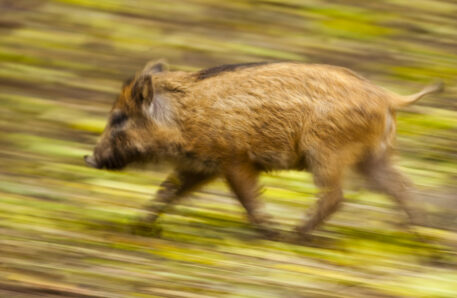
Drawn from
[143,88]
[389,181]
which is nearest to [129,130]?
[143,88]

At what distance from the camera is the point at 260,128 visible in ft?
22.7

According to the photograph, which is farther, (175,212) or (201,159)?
(175,212)

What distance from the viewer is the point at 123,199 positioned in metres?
8.06

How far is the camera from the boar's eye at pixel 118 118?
7.30 m

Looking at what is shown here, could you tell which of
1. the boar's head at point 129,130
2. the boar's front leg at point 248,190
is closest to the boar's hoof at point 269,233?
the boar's front leg at point 248,190

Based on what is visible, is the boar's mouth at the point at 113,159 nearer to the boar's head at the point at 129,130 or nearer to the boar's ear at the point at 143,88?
the boar's head at the point at 129,130

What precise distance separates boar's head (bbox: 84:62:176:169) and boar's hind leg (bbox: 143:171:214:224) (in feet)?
1.00

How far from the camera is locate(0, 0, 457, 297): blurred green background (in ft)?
20.9

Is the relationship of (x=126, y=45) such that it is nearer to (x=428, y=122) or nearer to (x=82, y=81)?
(x=82, y=81)

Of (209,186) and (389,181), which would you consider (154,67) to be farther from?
(389,181)

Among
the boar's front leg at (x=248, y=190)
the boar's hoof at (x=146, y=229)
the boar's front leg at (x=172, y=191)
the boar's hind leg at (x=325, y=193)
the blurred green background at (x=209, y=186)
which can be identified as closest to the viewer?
the blurred green background at (x=209, y=186)

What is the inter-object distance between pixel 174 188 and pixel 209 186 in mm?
911

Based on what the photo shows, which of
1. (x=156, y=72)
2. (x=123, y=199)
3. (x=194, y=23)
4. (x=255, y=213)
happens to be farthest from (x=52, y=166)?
Answer: (x=194, y=23)

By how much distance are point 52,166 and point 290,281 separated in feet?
10.1
